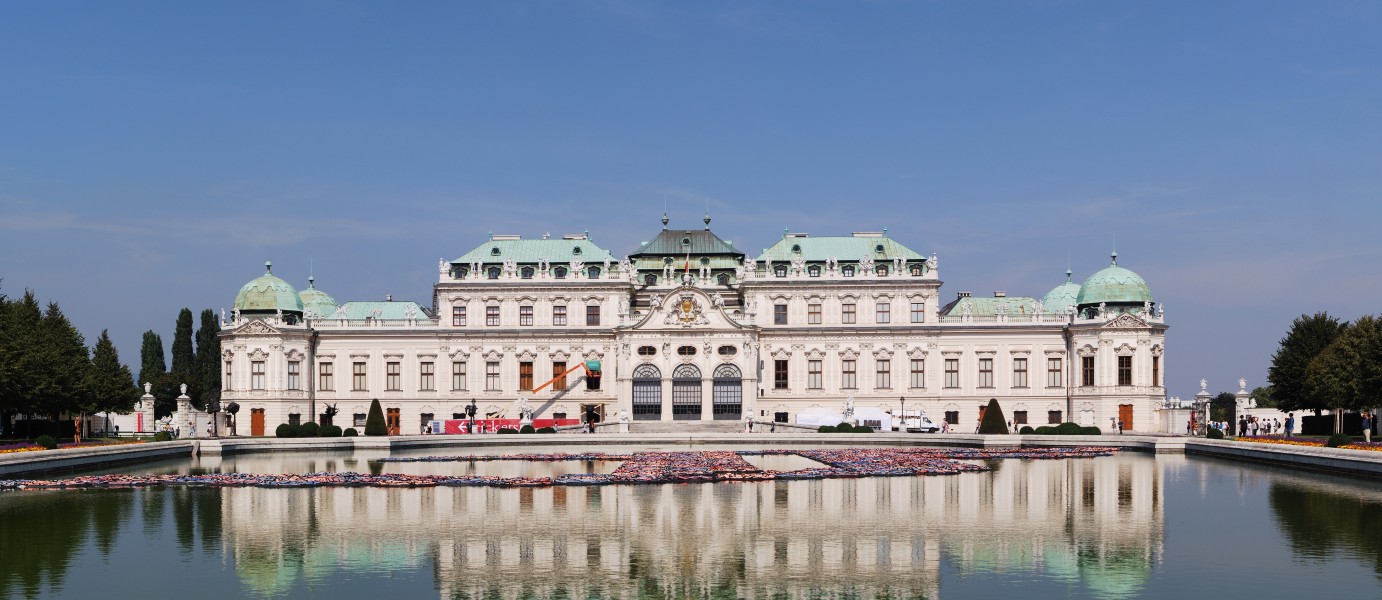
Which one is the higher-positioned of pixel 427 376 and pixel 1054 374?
pixel 427 376

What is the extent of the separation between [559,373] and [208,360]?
38.8 metres

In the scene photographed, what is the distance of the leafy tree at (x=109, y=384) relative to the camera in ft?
250

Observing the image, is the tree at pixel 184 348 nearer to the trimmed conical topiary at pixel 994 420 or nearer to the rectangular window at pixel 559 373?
the rectangular window at pixel 559 373

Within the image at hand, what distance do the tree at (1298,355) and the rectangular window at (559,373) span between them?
4784 cm

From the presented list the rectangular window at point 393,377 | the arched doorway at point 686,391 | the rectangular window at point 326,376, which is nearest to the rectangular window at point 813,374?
the arched doorway at point 686,391

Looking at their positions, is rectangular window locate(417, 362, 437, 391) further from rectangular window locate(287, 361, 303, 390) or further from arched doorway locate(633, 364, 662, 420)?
arched doorway locate(633, 364, 662, 420)

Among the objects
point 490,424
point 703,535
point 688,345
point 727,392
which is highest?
point 688,345

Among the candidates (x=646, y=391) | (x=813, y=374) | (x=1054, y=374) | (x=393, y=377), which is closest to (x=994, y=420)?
(x=1054, y=374)

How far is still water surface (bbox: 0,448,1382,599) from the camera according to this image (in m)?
25.9

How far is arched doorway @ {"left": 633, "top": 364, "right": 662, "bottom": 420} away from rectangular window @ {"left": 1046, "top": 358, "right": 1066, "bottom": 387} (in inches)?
1079

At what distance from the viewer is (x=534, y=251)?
97.5 meters

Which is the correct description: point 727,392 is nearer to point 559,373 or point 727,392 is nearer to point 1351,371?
point 559,373

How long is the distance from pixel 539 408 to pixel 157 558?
66.5m

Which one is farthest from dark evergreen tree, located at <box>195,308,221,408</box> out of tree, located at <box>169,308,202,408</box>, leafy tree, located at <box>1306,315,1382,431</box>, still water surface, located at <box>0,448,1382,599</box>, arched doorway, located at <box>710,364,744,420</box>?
leafy tree, located at <box>1306,315,1382,431</box>
